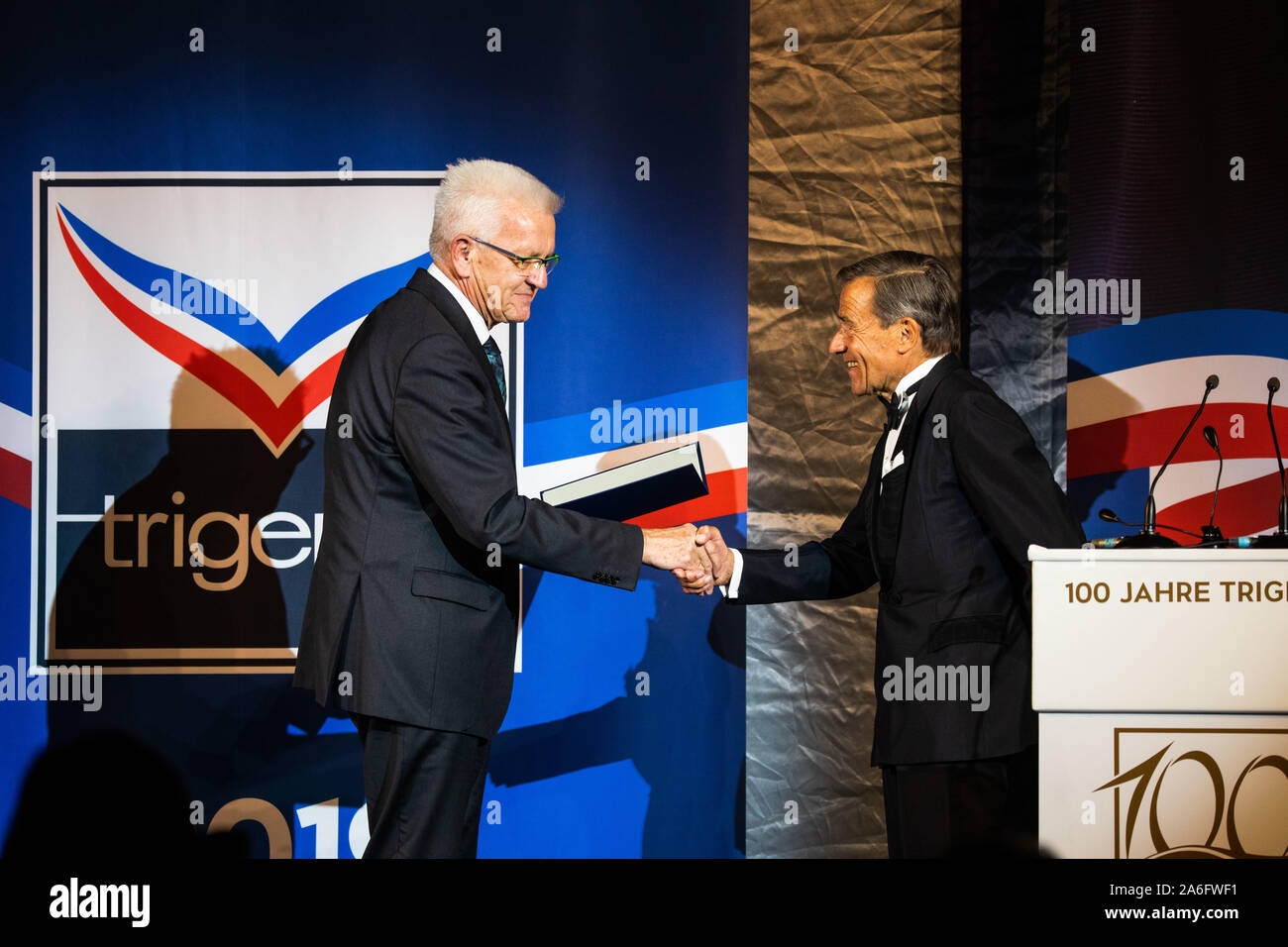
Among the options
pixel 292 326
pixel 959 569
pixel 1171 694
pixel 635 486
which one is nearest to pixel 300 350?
pixel 292 326

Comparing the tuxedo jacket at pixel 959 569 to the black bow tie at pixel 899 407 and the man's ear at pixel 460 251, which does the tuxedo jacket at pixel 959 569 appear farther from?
the man's ear at pixel 460 251

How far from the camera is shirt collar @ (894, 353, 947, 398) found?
8.67ft

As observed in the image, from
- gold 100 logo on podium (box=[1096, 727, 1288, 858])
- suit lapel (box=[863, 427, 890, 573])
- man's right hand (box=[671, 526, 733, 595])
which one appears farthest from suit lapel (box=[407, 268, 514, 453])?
gold 100 logo on podium (box=[1096, 727, 1288, 858])

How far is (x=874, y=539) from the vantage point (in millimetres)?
2615

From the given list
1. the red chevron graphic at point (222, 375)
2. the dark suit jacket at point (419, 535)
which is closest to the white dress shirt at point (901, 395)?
the dark suit jacket at point (419, 535)

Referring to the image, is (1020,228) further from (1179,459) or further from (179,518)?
(179,518)

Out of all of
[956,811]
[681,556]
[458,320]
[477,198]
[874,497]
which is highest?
[477,198]

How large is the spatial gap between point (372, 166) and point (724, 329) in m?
1.15

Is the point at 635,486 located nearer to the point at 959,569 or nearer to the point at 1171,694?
the point at 959,569

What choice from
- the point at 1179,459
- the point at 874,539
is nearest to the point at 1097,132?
the point at 1179,459

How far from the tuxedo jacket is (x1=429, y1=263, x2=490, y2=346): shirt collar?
1012 mm

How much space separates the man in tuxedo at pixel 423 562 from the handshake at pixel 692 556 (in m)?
0.19

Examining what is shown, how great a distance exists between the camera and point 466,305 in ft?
8.43

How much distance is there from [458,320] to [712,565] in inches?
37.7
